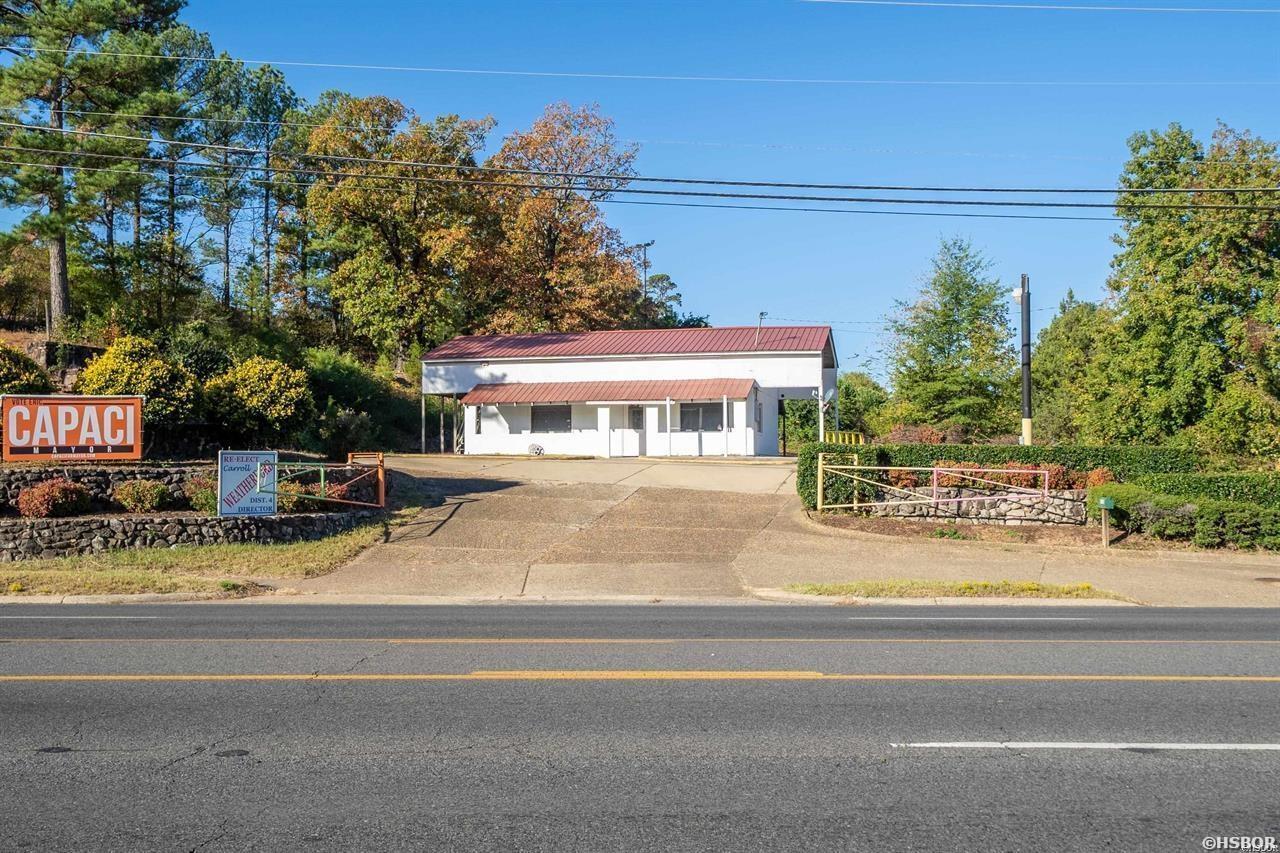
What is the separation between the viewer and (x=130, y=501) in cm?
1888

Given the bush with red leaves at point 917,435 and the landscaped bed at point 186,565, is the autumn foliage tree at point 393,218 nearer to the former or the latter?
the bush with red leaves at point 917,435

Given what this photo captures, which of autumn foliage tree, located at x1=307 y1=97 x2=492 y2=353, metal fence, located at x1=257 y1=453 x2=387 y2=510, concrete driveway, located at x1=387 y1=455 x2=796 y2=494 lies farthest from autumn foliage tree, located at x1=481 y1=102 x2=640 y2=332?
metal fence, located at x1=257 y1=453 x2=387 y2=510

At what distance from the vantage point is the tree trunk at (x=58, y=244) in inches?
1187

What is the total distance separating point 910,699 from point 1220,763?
220 cm

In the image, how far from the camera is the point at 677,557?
750 inches

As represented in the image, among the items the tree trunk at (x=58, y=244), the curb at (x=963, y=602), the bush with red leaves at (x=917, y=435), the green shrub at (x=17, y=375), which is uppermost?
the tree trunk at (x=58, y=244)

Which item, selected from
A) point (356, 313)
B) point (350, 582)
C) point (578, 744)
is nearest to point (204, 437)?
point (350, 582)

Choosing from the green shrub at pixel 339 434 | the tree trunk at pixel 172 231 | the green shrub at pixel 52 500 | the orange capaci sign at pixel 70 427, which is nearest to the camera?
the green shrub at pixel 52 500

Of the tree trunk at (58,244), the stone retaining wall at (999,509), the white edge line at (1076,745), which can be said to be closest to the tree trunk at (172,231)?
the tree trunk at (58,244)

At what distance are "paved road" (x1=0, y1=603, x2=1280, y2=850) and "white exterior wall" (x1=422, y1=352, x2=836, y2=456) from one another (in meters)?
28.0

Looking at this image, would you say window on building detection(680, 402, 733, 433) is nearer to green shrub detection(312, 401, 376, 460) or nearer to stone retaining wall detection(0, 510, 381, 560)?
green shrub detection(312, 401, 376, 460)

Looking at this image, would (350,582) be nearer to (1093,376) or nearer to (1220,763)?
(1220,763)

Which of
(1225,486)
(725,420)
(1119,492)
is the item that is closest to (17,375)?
(1119,492)

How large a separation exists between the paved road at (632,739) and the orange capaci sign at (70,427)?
371 inches
